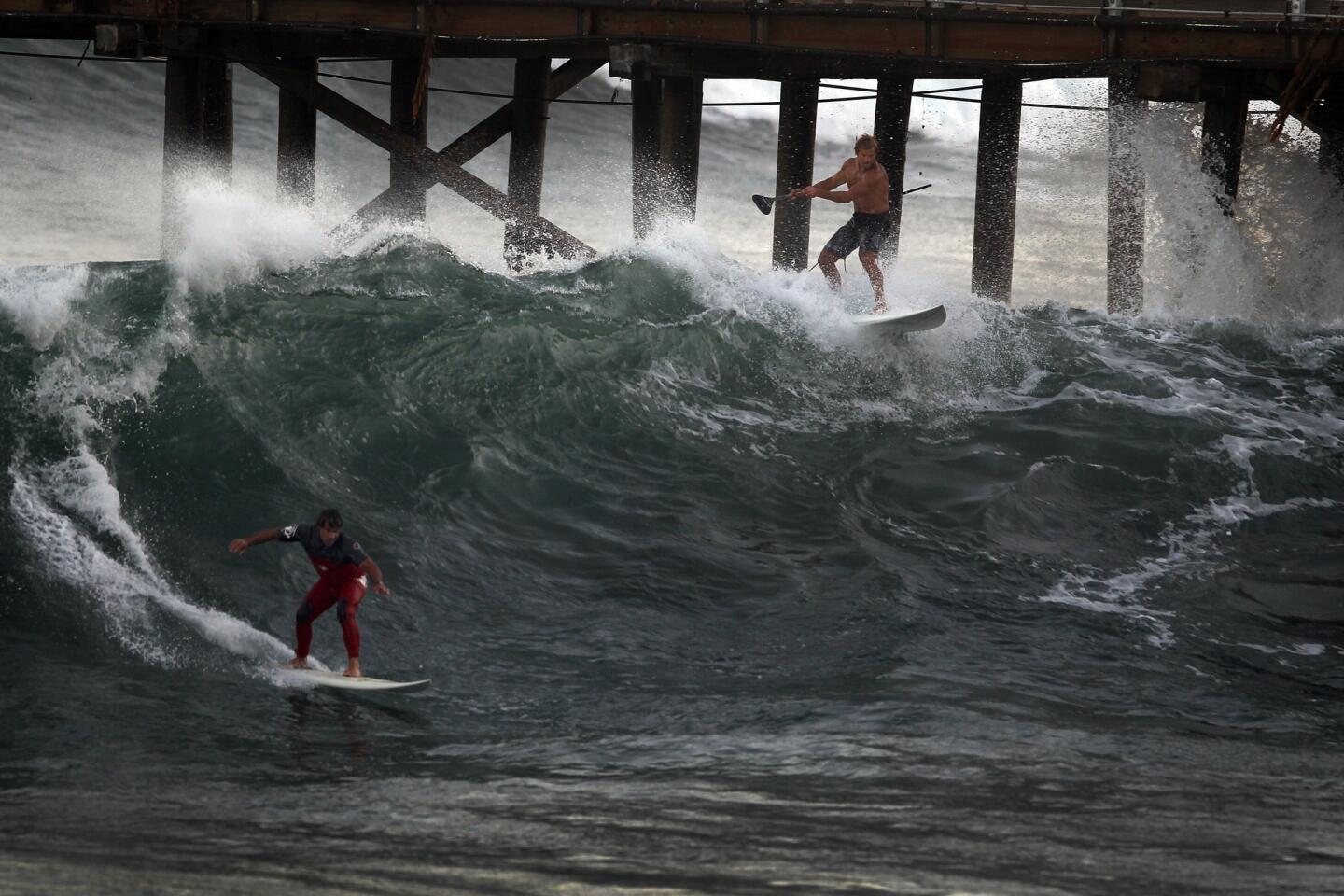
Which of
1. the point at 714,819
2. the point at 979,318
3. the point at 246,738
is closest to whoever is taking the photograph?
the point at 714,819

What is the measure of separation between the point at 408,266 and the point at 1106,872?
8874 mm

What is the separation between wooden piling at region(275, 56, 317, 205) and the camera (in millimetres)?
15508

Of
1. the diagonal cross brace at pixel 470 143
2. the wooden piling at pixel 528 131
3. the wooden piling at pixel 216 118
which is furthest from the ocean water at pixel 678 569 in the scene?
the wooden piling at pixel 216 118

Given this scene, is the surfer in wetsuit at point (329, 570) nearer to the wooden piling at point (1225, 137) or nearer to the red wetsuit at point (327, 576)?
the red wetsuit at point (327, 576)

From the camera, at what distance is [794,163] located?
48.4ft

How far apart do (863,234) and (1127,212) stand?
340cm

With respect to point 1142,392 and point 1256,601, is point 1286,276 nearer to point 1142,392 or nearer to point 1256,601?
point 1142,392

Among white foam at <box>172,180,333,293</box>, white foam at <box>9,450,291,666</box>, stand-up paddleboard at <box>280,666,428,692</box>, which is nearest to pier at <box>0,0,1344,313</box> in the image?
white foam at <box>172,180,333,293</box>

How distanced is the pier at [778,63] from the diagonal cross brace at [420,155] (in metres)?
0.02

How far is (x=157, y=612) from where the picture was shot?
306 inches

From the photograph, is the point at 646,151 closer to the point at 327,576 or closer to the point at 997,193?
the point at 997,193

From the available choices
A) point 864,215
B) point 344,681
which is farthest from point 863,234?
point 344,681

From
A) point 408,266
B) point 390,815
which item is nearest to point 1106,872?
point 390,815

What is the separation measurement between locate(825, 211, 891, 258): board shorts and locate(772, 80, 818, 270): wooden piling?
2.30 meters
